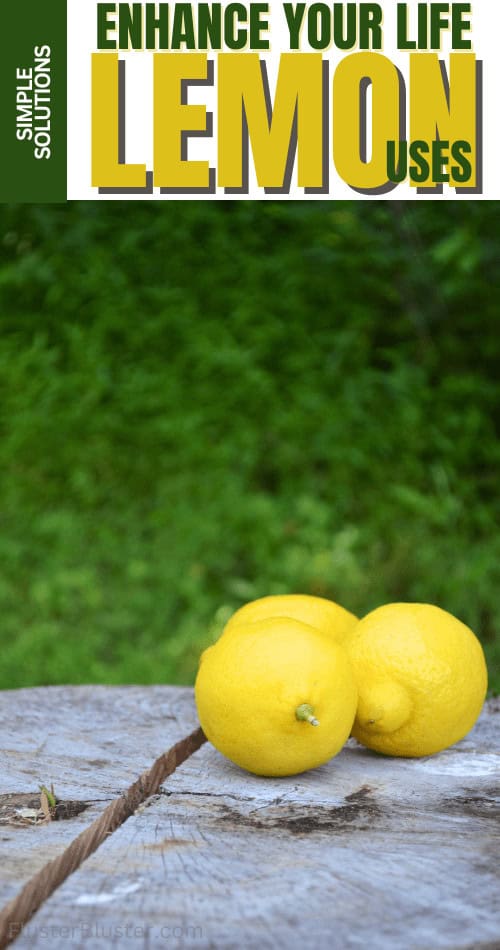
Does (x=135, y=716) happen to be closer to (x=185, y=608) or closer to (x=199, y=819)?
(x=199, y=819)

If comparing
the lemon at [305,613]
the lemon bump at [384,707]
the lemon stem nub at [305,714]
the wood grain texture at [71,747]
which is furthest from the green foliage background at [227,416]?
the lemon stem nub at [305,714]

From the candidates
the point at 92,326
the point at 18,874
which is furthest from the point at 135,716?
the point at 92,326

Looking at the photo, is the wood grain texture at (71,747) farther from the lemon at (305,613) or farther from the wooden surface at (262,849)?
the lemon at (305,613)

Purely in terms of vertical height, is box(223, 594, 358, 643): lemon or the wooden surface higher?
box(223, 594, 358, 643): lemon

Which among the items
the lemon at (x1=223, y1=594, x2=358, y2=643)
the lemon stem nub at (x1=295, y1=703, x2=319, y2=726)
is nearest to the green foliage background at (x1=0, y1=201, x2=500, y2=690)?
the lemon at (x1=223, y1=594, x2=358, y2=643)

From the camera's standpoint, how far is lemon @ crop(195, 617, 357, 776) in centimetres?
99

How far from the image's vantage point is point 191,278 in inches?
126

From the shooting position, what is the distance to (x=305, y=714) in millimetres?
977

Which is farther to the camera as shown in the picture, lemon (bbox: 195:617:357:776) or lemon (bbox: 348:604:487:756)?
lemon (bbox: 348:604:487:756)

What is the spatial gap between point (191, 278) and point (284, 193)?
622 mm

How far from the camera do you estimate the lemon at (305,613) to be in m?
1.20

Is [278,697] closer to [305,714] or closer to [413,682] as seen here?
[305,714]

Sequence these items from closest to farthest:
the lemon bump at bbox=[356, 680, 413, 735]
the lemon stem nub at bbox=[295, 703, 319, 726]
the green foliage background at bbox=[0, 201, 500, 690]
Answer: the lemon stem nub at bbox=[295, 703, 319, 726] → the lemon bump at bbox=[356, 680, 413, 735] → the green foliage background at bbox=[0, 201, 500, 690]

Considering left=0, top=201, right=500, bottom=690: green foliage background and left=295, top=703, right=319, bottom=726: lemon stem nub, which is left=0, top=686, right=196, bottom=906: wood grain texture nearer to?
left=295, top=703, right=319, bottom=726: lemon stem nub
